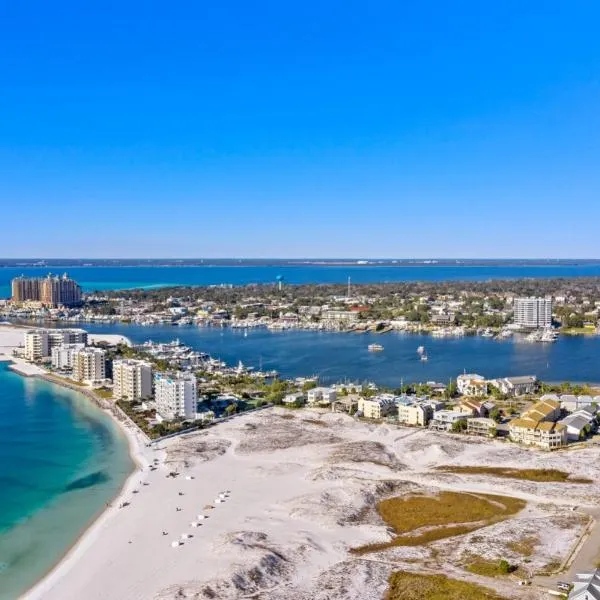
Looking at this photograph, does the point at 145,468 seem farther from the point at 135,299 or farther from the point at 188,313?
the point at 135,299

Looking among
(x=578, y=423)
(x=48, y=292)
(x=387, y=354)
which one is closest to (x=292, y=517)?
(x=578, y=423)

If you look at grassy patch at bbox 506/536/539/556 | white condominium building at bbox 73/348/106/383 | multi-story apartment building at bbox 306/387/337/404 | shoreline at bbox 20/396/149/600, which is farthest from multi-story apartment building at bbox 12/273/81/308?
grassy patch at bbox 506/536/539/556

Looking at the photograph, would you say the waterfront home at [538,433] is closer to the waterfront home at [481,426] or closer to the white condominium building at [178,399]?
the waterfront home at [481,426]

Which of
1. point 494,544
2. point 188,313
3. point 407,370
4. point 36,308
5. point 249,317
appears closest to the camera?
point 494,544

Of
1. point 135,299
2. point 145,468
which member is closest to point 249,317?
point 135,299

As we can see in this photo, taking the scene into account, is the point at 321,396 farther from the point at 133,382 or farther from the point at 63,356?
the point at 63,356

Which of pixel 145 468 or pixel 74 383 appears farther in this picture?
pixel 74 383

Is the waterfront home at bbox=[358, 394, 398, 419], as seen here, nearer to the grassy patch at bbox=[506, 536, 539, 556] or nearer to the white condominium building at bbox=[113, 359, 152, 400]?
the white condominium building at bbox=[113, 359, 152, 400]
